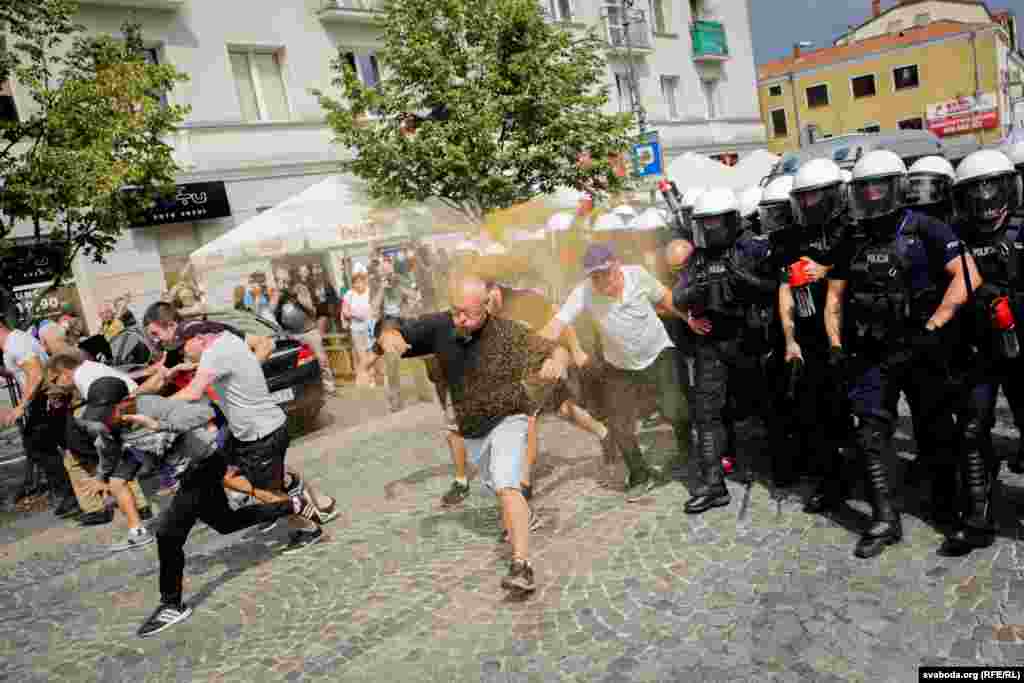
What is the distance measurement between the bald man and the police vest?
1592mm

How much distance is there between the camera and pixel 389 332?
4.41m

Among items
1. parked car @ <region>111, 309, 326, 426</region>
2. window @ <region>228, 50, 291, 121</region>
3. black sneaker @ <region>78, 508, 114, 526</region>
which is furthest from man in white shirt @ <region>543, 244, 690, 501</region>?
window @ <region>228, 50, 291, 121</region>

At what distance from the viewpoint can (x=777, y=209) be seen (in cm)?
505

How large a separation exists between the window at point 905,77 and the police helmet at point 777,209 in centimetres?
5173

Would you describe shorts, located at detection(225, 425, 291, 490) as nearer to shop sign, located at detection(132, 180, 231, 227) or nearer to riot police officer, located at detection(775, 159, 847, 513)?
riot police officer, located at detection(775, 159, 847, 513)

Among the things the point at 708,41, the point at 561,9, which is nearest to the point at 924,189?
the point at 561,9

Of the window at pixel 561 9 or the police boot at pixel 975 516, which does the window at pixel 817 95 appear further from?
the police boot at pixel 975 516

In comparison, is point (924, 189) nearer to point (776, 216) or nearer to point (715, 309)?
point (776, 216)

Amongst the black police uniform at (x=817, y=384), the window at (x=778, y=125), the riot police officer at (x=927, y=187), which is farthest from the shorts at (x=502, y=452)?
the window at (x=778, y=125)

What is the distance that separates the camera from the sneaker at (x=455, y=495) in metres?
5.84

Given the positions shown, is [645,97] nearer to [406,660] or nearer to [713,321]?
[713,321]

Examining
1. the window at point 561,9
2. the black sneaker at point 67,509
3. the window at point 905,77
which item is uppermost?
the window at point 561,9

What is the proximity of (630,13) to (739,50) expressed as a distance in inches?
269

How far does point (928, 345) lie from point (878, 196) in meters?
0.78
